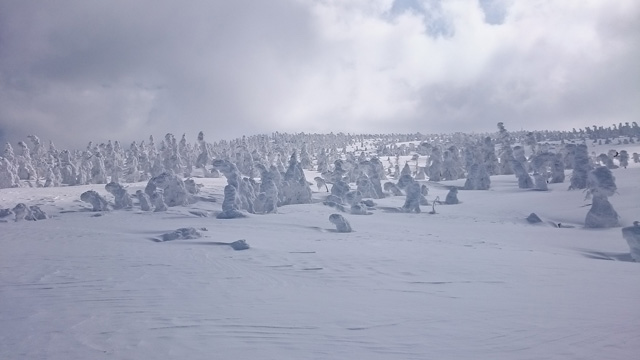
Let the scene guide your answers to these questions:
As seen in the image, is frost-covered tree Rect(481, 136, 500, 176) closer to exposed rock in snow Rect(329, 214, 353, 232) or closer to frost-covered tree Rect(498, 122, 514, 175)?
frost-covered tree Rect(498, 122, 514, 175)

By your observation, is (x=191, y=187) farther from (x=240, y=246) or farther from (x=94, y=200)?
(x=240, y=246)

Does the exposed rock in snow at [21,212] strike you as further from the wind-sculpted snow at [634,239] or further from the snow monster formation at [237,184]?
the wind-sculpted snow at [634,239]

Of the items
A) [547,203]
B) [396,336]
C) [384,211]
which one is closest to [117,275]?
[396,336]

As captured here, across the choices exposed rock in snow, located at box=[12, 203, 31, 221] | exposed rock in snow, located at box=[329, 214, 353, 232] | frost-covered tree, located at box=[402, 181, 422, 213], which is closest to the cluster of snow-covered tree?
frost-covered tree, located at box=[402, 181, 422, 213]

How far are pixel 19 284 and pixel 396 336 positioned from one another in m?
7.88

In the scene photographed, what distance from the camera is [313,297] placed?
7.56 m

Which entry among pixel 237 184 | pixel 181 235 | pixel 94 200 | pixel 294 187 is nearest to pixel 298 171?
pixel 294 187

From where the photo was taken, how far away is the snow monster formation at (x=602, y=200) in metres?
19.4

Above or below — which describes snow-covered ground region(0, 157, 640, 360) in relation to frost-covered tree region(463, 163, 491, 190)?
below

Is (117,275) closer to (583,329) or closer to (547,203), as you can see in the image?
(583,329)

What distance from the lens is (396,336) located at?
5.55 m

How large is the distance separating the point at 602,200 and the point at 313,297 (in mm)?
18454

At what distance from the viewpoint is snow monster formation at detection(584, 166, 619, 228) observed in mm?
19438

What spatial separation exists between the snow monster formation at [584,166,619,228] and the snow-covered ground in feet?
12.8
